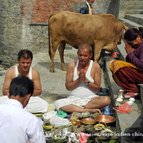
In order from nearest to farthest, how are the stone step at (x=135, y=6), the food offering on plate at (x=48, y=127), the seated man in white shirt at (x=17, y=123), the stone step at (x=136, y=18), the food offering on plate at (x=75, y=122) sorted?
the seated man in white shirt at (x=17, y=123)
the food offering on plate at (x=48, y=127)
the food offering on plate at (x=75, y=122)
the stone step at (x=136, y=18)
the stone step at (x=135, y=6)

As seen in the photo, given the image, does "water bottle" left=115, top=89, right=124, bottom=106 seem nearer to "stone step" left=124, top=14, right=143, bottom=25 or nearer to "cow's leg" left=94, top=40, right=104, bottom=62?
"cow's leg" left=94, top=40, right=104, bottom=62

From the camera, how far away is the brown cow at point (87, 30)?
9492 mm

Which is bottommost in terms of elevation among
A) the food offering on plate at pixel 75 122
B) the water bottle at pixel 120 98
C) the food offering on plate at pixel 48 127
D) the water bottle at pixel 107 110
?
the food offering on plate at pixel 48 127

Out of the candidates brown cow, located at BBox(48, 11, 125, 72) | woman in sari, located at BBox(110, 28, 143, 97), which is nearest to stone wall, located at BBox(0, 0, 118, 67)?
brown cow, located at BBox(48, 11, 125, 72)

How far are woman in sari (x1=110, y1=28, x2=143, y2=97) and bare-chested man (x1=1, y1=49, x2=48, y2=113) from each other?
1226mm

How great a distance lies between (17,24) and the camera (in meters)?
15.6

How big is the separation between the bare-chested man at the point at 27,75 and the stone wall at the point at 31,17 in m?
8.73

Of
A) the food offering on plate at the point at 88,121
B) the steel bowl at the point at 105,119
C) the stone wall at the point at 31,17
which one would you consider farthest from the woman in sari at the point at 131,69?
the stone wall at the point at 31,17

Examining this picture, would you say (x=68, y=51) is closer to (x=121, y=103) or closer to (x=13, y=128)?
(x=121, y=103)

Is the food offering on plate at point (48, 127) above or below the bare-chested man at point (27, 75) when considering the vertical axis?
below

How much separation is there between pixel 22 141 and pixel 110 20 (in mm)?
6721

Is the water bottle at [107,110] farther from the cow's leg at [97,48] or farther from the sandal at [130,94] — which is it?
the cow's leg at [97,48]

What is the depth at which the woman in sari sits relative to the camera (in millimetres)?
5977

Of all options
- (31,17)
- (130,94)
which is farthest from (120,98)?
(31,17)
